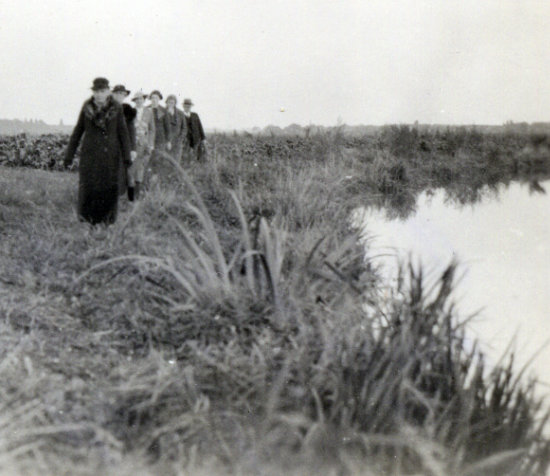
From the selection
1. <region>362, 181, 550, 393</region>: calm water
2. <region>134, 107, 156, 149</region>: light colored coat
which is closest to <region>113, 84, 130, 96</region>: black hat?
<region>134, 107, 156, 149</region>: light colored coat

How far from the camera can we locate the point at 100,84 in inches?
234

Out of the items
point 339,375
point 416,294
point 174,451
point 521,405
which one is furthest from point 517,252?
point 174,451

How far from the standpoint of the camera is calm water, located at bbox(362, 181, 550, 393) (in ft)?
13.8

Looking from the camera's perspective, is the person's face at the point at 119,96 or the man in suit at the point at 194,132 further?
the man in suit at the point at 194,132

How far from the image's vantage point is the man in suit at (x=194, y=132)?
1076 cm

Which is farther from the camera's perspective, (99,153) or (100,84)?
(99,153)

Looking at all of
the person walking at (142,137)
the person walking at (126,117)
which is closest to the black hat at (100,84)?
the person walking at (126,117)

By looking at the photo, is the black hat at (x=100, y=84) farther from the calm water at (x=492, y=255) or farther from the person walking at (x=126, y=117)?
the calm water at (x=492, y=255)

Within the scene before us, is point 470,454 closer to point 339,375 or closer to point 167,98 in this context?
point 339,375

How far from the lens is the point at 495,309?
5020 mm

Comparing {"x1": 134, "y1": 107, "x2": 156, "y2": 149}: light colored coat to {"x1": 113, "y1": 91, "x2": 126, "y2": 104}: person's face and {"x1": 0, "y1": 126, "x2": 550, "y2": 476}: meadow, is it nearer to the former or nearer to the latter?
{"x1": 113, "y1": 91, "x2": 126, "y2": 104}: person's face

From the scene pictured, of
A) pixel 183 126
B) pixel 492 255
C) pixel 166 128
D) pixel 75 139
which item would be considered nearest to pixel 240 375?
pixel 75 139

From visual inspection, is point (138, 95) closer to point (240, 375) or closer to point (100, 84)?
point (100, 84)

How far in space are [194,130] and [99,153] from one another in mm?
4818
